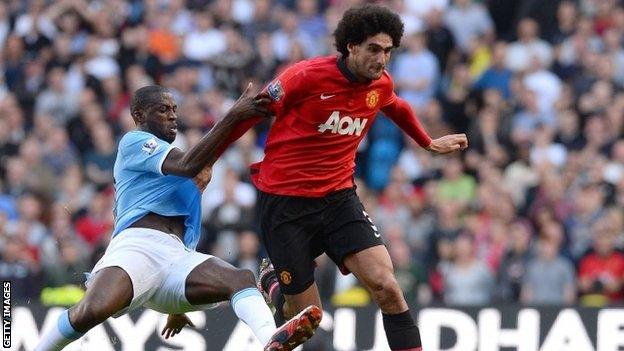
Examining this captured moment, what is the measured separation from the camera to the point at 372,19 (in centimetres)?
1098

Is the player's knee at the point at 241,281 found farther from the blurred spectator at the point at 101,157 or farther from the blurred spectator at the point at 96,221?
the blurred spectator at the point at 101,157

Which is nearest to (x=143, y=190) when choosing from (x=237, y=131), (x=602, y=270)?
(x=237, y=131)

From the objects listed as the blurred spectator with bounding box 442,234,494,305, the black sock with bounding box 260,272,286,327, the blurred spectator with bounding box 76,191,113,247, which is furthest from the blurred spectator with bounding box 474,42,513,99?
the black sock with bounding box 260,272,286,327

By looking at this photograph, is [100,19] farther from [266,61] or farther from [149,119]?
[149,119]

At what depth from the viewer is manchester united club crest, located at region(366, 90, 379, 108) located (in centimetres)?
1123

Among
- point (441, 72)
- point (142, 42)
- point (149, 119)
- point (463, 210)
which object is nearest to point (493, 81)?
point (441, 72)

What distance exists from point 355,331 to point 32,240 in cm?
524

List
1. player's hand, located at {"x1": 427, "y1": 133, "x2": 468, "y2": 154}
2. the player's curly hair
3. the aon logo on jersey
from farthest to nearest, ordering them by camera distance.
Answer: player's hand, located at {"x1": 427, "y1": 133, "x2": 468, "y2": 154}
the aon logo on jersey
the player's curly hair

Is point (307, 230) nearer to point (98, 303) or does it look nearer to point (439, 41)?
point (98, 303)

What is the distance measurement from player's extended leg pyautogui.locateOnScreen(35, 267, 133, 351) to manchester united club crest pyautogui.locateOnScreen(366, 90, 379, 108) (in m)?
1.91

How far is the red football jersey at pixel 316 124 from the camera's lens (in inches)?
433

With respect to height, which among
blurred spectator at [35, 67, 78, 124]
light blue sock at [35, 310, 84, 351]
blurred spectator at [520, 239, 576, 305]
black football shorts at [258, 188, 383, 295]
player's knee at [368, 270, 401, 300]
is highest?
blurred spectator at [35, 67, 78, 124]

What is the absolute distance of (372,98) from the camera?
36.9ft

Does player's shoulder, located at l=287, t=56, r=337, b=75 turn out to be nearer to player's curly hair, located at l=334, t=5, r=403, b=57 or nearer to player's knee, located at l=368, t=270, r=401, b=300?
player's curly hair, located at l=334, t=5, r=403, b=57
